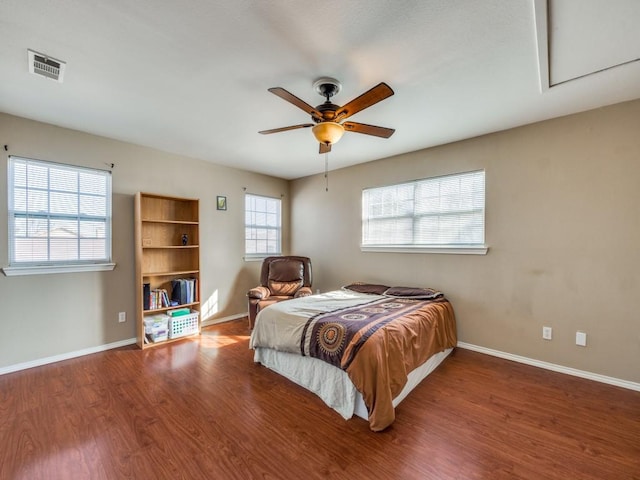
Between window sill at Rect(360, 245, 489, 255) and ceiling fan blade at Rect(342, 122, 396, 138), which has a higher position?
ceiling fan blade at Rect(342, 122, 396, 138)

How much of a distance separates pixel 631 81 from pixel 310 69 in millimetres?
2518

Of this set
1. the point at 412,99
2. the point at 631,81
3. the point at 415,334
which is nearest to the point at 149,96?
the point at 412,99

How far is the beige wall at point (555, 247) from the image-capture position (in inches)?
100.0

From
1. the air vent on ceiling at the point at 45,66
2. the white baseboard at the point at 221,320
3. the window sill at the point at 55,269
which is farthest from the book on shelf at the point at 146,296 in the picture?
the air vent on ceiling at the point at 45,66

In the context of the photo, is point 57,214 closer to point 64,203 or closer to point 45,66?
point 64,203

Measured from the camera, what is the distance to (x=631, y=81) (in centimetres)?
221

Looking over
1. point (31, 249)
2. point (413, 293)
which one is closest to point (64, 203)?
point (31, 249)

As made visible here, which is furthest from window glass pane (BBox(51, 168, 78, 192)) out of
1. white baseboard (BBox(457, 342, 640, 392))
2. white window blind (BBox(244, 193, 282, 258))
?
white baseboard (BBox(457, 342, 640, 392))

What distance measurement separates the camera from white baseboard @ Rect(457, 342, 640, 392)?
8.26 ft

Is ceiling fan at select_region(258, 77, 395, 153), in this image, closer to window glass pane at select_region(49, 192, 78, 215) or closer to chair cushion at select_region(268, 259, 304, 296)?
chair cushion at select_region(268, 259, 304, 296)

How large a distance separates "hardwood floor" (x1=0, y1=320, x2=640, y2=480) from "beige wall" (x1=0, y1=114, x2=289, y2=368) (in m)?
0.42

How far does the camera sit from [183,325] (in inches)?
149

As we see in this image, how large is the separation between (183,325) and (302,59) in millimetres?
3475

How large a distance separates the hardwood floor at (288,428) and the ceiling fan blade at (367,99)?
2251 millimetres
